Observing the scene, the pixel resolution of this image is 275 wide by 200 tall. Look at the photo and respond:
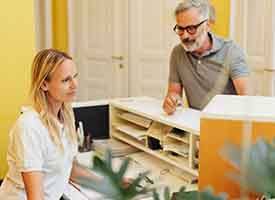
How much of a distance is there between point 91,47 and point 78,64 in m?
0.26

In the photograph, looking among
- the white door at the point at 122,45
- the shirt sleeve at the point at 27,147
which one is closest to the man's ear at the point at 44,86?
the shirt sleeve at the point at 27,147

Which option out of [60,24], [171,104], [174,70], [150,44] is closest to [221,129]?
[171,104]

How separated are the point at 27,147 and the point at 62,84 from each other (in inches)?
11.4

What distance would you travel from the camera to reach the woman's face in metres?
1.94

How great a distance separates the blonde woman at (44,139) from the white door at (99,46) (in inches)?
106

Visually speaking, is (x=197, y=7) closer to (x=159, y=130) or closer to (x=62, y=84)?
(x=159, y=130)

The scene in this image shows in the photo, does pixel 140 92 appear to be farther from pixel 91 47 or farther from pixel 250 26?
pixel 250 26

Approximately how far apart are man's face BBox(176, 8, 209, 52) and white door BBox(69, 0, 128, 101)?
2190mm

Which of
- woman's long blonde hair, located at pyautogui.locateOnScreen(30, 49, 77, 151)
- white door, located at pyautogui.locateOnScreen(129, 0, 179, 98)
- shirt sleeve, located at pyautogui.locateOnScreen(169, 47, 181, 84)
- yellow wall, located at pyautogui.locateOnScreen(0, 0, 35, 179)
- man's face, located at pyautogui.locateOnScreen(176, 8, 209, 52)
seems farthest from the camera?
white door, located at pyautogui.locateOnScreen(129, 0, 179, 98)

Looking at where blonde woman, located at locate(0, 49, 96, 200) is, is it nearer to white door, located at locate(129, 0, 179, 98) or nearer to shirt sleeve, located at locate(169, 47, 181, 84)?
shirt sleeve, located at locate(169, 47, 181, 84)

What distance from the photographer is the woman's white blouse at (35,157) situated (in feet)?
6.03

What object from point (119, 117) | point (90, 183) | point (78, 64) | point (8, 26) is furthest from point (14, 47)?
point (90, 183)

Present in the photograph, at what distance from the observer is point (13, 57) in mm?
3020

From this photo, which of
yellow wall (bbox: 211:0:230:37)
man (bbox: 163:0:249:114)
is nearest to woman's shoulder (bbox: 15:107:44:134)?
man (bbox: 163:0:249:114)
